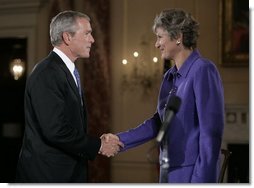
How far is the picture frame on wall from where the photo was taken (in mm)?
2045

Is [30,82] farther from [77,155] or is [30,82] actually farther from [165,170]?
[165,170]

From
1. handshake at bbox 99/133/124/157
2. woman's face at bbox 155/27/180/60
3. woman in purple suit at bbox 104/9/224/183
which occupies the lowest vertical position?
handshake at bbox 99/133/124/157

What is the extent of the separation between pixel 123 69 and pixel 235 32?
64 centimetres

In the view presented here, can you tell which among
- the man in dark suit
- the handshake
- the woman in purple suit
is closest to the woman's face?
the woman in purple suit

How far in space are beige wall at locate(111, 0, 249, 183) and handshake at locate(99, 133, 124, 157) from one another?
0.19 feet

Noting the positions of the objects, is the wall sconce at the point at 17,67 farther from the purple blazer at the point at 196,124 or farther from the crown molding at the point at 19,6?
the purple blazer at the point at 196,124

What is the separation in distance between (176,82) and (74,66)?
0.50 meters

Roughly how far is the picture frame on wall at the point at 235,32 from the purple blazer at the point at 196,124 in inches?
19.2

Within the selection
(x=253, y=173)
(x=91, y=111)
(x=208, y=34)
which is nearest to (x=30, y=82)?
(x=91, y=111)

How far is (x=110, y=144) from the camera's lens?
2.03 metres

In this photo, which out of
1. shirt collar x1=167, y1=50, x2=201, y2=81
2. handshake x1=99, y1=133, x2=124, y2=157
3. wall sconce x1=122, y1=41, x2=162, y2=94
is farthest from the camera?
wall sconce x1=122, y1=41, x2=162, y2=94

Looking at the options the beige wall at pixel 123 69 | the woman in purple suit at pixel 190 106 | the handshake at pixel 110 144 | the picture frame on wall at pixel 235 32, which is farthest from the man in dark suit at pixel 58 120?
the picture frame on wall at pixel 235 32

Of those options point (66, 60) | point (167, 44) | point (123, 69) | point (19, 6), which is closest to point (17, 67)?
point (19, 6)

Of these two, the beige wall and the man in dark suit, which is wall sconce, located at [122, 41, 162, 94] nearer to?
the beige wall
